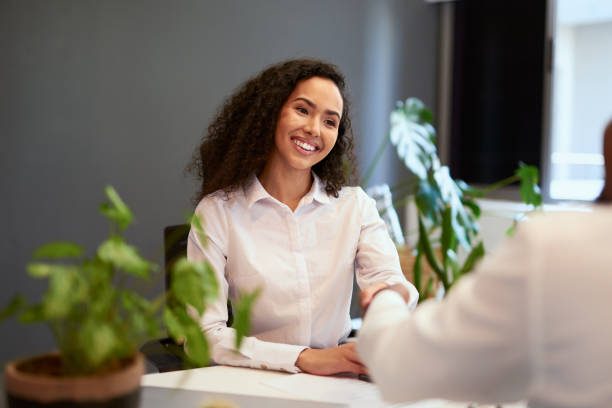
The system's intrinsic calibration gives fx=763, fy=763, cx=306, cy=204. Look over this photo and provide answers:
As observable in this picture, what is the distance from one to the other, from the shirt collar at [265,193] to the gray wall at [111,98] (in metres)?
1.22

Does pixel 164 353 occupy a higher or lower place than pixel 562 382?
lower

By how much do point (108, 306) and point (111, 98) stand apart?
103 inches

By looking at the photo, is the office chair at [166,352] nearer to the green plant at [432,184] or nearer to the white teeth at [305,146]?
the white teeth at [305,146]

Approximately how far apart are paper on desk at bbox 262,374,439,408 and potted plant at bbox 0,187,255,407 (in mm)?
548

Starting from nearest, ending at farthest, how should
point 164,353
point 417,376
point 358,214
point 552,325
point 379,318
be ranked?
point 552,325
point 417,376
point 379,318
point 164,353
point 358,214

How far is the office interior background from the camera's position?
3230 millimetres

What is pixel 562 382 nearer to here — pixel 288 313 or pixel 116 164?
pixel 288 313

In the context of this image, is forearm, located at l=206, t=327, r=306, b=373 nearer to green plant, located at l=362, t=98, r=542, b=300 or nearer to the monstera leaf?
green plant, located at l=362, t=98, r=542, b=300

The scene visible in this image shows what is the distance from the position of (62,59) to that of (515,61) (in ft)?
9.99

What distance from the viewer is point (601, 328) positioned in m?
0.92

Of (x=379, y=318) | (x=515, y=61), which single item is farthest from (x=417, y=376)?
(x=515, y=61)

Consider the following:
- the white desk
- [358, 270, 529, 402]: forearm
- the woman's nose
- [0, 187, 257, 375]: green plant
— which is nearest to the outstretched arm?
[358, 270, 529, 402]: forearm

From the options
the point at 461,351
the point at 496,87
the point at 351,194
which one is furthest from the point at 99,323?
the point at 496,87

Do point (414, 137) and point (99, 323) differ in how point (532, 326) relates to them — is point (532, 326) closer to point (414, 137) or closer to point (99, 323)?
point (99, 323)
